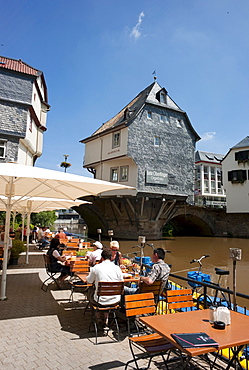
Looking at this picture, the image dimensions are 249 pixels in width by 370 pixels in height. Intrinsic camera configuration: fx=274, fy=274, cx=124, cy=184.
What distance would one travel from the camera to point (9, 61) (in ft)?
54.5

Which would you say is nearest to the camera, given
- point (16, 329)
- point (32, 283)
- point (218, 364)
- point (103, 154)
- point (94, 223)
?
point (218, 364)

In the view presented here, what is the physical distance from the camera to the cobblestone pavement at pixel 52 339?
3.02 m

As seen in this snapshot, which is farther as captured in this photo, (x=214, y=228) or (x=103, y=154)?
(x=214, y=228)

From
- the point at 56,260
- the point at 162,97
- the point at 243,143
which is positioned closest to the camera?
the point at 56,260

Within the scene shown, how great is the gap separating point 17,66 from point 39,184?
1380 centimetres

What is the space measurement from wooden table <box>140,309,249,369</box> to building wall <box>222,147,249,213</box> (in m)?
29.8

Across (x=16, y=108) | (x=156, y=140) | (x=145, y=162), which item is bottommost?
(x=145, y=162)

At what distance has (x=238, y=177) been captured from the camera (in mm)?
30484

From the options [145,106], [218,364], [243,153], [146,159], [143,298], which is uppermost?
[145,106]

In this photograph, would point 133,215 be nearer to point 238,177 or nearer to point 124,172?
point 124,172

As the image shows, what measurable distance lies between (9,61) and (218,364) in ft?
60.2

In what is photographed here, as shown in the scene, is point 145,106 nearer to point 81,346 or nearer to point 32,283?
point 32,283

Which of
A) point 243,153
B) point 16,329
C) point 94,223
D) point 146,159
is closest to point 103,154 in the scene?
point 146,159

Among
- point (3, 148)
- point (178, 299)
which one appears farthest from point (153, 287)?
point (3, 148)
